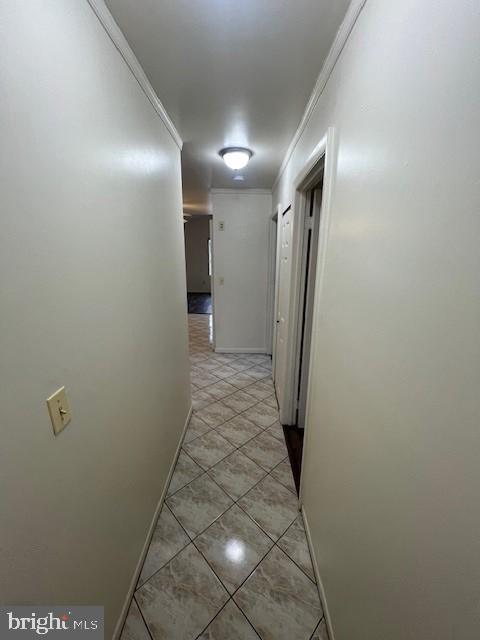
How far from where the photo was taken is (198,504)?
1585 millimetres

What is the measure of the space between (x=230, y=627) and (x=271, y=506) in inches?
22.8

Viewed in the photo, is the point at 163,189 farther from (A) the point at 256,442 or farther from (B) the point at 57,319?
(A) the point at 256,442

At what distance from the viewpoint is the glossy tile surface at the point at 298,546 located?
127cm

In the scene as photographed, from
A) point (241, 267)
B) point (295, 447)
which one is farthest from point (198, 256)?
point (295, 447)

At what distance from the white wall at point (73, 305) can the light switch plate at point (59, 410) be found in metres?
0.02

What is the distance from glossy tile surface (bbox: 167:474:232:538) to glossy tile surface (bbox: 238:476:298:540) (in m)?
Result: 0.15

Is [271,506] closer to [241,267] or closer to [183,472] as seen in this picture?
[183,472]

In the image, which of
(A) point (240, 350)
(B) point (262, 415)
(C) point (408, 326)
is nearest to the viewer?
(C) point (408, 326)

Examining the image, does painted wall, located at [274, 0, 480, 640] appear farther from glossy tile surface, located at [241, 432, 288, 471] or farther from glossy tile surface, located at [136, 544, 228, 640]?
glossy tile surface, located at [241, 432, 288, 471]

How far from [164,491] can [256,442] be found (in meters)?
0.79

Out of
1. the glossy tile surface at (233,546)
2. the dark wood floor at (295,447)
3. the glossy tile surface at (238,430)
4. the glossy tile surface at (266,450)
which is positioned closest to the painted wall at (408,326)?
the glossy tile surface at (233,546)

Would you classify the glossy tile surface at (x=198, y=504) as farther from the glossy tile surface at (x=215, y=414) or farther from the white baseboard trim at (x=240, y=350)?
the white baseboard trim at (x=240, y=350)

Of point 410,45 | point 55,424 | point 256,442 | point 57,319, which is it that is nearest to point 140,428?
point 55,424

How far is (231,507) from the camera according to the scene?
5.13 ft
